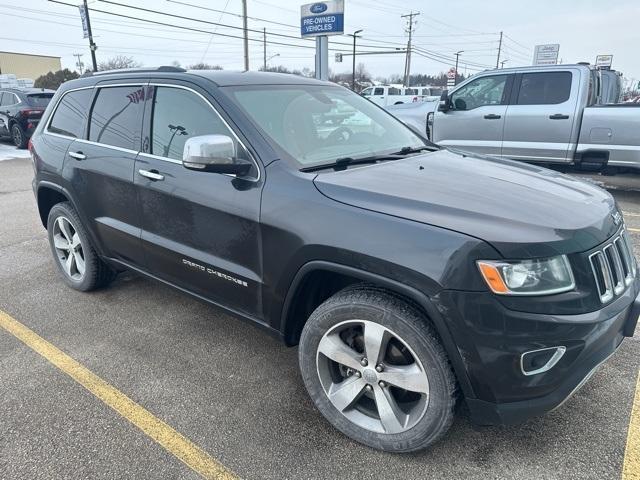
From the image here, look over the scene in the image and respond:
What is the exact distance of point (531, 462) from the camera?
2.18m

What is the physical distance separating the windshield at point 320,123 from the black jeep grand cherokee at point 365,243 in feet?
0.04

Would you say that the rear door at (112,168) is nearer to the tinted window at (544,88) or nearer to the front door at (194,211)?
the front door at (194,211)

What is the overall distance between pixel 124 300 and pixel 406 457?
2.69 metres

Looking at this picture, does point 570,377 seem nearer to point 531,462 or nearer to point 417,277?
point 531,462

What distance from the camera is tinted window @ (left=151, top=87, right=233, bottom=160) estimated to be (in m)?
2.75

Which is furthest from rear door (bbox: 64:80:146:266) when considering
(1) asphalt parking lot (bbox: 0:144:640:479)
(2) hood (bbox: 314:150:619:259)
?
(2) hood (bbox: 314:150:619:259)

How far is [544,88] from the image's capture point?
7.07 meters

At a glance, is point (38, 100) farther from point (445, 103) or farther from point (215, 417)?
point (215, 417)

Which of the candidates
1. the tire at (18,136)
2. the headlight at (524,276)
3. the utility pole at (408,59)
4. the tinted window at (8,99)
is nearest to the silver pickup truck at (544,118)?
the headlight at (524,276)

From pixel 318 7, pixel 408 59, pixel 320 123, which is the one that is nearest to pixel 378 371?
pixel 320 123

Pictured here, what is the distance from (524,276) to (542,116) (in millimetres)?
6149

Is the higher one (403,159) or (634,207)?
(403,159)

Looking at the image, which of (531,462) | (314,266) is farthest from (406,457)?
(314,266)

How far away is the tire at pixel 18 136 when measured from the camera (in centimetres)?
1310
